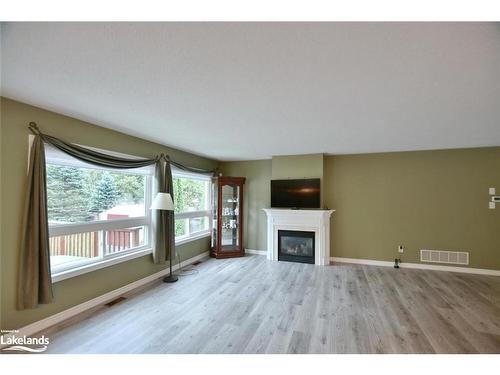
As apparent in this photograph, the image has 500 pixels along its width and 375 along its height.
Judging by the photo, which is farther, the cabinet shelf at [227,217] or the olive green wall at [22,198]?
the cabinet shelf at [227,217]

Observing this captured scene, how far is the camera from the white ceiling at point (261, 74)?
126 cm

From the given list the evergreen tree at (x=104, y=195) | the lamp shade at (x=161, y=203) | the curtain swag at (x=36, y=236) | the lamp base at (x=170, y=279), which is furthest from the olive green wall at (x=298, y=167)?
the curtain swag at (x=36, y=236)

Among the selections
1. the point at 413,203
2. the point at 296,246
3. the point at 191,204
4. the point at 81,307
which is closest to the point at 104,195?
the point at 81,307

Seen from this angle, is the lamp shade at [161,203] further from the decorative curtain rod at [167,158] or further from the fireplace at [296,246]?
the fireplace at [296,246]

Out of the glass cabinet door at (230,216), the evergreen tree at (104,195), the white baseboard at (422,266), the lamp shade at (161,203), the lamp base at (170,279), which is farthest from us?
the glass cabinet door at (230,216)

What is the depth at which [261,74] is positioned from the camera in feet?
5.57

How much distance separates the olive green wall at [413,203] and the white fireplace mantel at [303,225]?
379mm

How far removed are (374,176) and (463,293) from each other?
2432 millimetres

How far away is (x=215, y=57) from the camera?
1487 mm

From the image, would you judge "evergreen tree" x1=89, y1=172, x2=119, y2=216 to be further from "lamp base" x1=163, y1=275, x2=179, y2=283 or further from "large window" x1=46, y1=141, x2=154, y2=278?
"lamp base" x1=163, y1=275, x2=179, y2=283

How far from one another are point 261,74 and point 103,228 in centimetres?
292

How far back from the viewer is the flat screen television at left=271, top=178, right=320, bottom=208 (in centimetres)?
488
